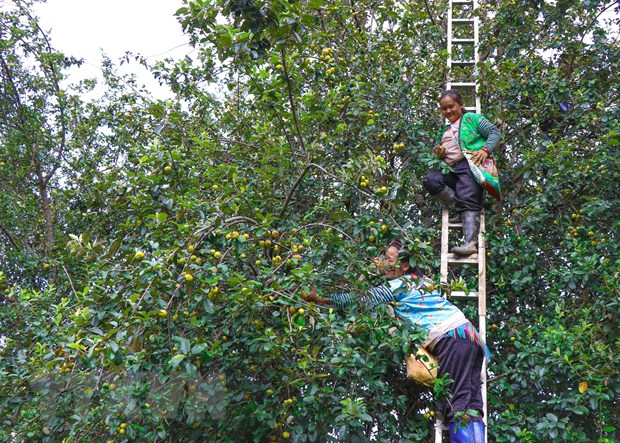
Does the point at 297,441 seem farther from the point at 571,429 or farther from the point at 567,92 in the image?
the point at 567,92

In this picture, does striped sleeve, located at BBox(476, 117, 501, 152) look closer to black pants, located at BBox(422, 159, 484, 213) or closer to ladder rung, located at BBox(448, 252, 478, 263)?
black pants, located at BBox(422, 159, 484, 213)

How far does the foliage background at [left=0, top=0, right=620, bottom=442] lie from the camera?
11.8ft

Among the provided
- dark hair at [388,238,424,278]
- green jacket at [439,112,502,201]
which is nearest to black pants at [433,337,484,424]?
dark hair at [388,238,424,278]

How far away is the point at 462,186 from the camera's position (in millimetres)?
4949

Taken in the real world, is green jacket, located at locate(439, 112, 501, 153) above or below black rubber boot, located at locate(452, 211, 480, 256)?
above

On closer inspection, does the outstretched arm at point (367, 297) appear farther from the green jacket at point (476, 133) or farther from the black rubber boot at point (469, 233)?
the green jacket at point (476, 133)

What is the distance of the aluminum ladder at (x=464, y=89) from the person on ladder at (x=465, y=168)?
66mm

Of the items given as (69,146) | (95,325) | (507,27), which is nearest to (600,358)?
(95,325)

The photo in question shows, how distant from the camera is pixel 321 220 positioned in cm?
475

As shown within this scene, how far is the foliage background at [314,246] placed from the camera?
11.8 feet

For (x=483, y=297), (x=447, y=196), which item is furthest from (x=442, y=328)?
(x=447, y=196)

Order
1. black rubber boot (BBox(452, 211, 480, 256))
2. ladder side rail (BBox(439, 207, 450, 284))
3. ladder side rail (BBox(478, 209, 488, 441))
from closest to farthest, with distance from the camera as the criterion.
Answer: ladder side rail (BBox(478, 209, 488, 441))
ladder side rail (BBox(439, 207, 450, 284))
black rubber boot (BBox(452, 211, 480, 256))

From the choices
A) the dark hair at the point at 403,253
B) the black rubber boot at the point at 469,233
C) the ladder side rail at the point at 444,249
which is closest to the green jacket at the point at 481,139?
the black rubber boot at the point at 469,233

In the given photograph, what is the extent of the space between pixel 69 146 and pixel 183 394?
471cm
